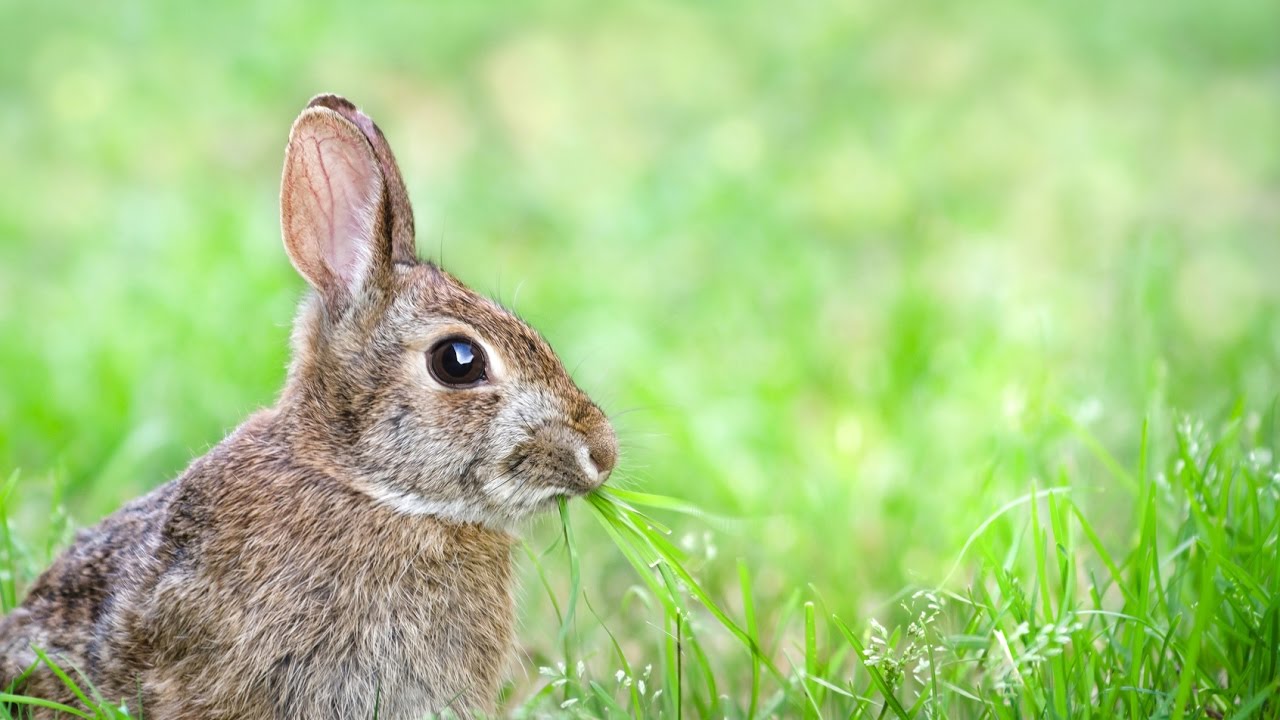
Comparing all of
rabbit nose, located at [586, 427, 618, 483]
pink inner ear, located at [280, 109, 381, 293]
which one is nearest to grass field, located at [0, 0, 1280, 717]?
rabbit nose, located at [586, 427, 618, 483]

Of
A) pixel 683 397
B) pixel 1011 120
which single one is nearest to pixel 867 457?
pixel 683 397

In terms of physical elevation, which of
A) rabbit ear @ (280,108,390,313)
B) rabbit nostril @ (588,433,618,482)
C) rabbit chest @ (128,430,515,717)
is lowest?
rabbit chest @ (128,430,515,717)

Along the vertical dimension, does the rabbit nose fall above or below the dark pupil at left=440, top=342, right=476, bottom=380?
below

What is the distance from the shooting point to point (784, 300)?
20.6ft

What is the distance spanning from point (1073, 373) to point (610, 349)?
1.91 m

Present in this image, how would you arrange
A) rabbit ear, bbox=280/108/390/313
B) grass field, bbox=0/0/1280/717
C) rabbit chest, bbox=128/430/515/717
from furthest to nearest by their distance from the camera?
rabbit ear, bbox=280/108/390/313 < grass field, bbox=0/0/1280/717 < rabbit chest, bbox=128/430/515/717

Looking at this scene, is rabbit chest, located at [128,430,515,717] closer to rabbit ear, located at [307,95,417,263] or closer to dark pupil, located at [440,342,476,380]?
dark pupil, located at [440,342,476,380]

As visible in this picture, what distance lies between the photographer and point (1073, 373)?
511cm

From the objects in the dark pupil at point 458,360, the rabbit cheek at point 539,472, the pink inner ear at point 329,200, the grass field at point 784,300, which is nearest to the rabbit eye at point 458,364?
the dark pupil at point 458,360

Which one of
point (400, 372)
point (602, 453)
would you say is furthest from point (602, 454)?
point (400, 372)

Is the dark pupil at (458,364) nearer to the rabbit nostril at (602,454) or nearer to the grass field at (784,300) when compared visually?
the rabbit nostril at (602,454)

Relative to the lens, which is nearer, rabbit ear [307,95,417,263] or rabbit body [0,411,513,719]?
rabbit body [0,411,513,719]

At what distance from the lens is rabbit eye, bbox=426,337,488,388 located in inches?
120

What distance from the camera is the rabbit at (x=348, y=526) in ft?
9.61
